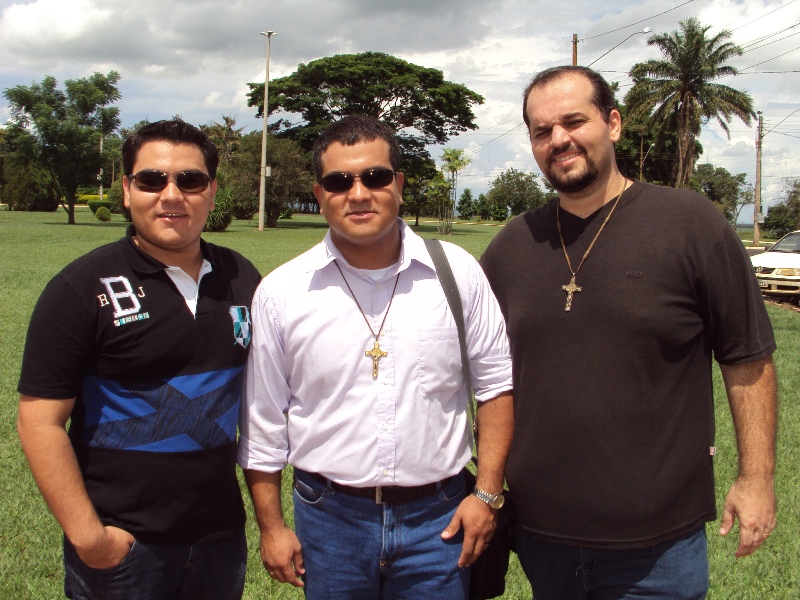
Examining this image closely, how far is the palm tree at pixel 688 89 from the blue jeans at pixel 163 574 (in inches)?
1727

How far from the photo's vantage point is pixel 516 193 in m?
73.7

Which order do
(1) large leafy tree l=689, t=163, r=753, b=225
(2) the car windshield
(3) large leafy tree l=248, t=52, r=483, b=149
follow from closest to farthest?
(2) the car windshield < (3) large leafy tree l=248, t=52, r=483, b=149 < (1) large leafy tree l=689, t=163, r=753, b=225

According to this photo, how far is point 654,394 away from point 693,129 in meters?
46.0

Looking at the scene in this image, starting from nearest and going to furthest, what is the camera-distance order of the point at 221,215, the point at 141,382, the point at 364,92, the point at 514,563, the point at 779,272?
the point at 141,382 → the point at 514,563 → the point at 779,272 → the point at 221,215 → the point at 364,92

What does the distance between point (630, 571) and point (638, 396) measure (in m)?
0.60

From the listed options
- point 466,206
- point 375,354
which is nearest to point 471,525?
point 375,354

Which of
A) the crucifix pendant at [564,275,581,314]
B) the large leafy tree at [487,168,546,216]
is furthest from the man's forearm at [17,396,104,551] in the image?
the large leafy tree at [487,168,546,216]

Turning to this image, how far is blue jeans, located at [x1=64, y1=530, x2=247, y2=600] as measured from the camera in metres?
2.30

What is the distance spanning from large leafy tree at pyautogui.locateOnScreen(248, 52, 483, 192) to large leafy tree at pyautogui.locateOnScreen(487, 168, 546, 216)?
23330 millimetres

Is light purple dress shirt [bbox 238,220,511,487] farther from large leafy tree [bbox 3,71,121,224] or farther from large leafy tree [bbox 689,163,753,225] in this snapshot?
large leafy tree [bbox 689,163,753,225]

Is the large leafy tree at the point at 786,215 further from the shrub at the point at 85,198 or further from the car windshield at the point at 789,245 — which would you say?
the shrub at the point at 85,198

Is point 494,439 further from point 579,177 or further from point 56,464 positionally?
point 56,464

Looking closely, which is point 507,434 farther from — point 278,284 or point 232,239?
point 232,239

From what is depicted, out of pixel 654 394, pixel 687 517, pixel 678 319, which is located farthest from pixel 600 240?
pixel 687 517
